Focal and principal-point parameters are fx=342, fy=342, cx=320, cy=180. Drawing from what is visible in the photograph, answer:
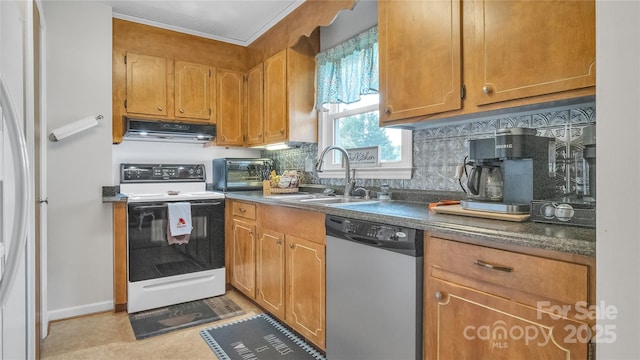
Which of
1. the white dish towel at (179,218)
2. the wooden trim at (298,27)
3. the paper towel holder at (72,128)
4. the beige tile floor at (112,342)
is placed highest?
the wooden trim at (298,27)

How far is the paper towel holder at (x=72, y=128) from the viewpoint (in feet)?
8.27

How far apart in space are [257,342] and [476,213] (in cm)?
159

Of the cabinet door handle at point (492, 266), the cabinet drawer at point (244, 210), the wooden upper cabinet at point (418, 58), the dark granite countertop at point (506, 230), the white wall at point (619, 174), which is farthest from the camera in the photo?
the cabinet drawer at point (244, 210)

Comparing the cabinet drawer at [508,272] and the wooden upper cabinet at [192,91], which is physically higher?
the wooden upper cabinet at [192,91]

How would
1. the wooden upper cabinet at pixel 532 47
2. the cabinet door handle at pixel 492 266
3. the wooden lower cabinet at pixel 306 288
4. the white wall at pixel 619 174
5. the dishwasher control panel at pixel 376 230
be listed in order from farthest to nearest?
the wooden lower cabinet at pixel 306 288, the dishwasher control panel at pixel 376 230, the wooden upper cabinet at pixel 532 47, the cabinet door handle at pixel 492 266, the white wall at pixel 619 174

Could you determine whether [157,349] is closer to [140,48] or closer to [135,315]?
[135,315]

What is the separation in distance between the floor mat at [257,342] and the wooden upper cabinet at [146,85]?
1.99 m

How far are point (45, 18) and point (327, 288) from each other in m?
2.86

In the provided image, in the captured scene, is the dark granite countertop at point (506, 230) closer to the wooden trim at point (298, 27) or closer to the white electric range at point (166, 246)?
the wooden trim at point (298, 27)

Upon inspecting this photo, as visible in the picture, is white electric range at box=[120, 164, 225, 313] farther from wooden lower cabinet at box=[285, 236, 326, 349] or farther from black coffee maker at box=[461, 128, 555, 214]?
black coffee maker at box=[461, 128, 555, 214]

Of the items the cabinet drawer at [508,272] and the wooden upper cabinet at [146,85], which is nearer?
the cabinet drawer at [508,272]

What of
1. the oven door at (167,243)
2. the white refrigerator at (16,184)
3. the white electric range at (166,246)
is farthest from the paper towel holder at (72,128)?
the white refrigerator at (16,184)

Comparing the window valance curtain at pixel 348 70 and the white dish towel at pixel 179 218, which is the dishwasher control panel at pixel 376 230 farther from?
the white dish towel at pixel 179 218

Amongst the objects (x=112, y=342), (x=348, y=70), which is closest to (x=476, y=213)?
(x=348, y=70)
